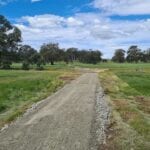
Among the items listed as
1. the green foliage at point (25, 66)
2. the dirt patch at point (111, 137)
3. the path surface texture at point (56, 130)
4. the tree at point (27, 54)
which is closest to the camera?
the dirt patch at point (111, 137)

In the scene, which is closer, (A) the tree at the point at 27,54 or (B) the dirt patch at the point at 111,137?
(B) the dirt patch at the point at 111,137

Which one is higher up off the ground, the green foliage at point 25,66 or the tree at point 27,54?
the tree at point 27,54

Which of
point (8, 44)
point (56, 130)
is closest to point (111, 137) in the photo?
point (56, 130)

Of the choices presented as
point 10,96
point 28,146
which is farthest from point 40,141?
point 10,96

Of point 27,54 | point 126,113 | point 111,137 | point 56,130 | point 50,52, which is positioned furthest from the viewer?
point 50,52

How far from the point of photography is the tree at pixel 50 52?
7043 inches

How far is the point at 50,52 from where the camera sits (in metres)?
180

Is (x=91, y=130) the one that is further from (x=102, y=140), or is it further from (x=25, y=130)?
(x=25, y=130)

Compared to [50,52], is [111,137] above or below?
below

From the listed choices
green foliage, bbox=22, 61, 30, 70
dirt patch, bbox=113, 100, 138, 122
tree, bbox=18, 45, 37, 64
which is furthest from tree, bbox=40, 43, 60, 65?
dirt patch, bbox=113, 100, 138, 122

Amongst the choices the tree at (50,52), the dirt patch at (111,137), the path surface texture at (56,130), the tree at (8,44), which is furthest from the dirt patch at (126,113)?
the tree at (50,52)

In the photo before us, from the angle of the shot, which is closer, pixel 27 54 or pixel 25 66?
pixel 25 66

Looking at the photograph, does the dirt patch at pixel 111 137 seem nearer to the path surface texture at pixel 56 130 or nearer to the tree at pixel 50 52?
the path surface texture at pixel 56 130

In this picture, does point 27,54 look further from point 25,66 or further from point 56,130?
point 56,130
